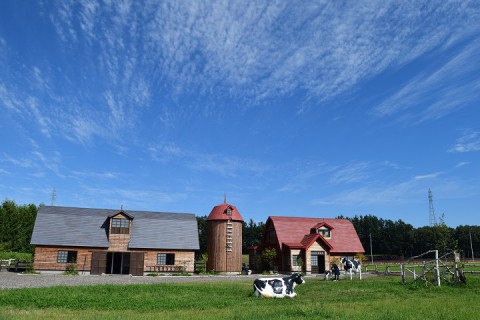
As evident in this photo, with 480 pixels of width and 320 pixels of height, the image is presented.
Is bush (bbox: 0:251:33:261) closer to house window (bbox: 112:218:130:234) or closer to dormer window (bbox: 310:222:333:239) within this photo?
house window (bbox: 112:218:130:234)

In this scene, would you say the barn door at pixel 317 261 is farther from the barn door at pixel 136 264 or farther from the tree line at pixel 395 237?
the tree line at pixel 395 237

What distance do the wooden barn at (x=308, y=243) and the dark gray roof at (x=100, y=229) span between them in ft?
33.5

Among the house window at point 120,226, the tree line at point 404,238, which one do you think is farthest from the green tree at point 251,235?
the house window at point 120,226

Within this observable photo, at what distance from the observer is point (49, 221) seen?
4300cm

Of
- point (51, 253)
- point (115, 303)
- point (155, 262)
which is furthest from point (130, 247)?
point (115, 303)

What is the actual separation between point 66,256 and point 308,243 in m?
25.3

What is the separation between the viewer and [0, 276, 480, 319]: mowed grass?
45.4 feet

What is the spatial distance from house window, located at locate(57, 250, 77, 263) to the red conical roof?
1454cm

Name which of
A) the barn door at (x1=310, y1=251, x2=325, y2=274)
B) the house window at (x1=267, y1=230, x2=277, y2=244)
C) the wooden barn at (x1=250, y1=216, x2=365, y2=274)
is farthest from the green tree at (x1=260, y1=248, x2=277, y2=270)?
the barn door at (x1=310, y1=251, x2=325, y2=274)

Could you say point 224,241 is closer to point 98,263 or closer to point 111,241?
point 111,241

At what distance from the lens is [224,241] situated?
46031mm

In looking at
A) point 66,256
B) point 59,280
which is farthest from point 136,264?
point 59,280

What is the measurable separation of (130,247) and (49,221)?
887cm

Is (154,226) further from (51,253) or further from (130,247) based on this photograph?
(51,253)
